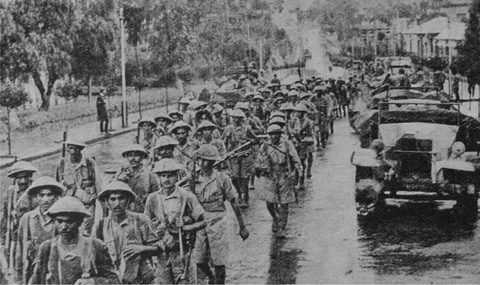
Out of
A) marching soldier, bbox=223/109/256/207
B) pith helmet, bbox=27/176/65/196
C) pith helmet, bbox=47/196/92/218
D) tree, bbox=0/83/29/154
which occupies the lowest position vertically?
marching soldier, bbox=223/109/256/207

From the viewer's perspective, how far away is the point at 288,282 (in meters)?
7.99

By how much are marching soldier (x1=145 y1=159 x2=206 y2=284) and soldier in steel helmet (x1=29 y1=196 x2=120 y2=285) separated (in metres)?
1.22

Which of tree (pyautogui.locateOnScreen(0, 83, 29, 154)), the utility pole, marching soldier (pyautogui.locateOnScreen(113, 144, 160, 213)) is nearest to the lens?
marching soldier (pyautogui.locateOnScreen(113, 144, 160, 213))

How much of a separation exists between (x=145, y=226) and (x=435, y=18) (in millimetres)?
10890

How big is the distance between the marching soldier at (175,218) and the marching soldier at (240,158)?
5.44m

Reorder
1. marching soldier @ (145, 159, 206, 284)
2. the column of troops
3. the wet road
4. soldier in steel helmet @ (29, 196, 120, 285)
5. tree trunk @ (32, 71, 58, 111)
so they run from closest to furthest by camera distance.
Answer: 1. soldier in steel helmet @ (29, 196, 120, 285)
2. the column of troops
3. marching soldier @ (145, 159, 206, 284)
4. the wet road
5. tree trunk @ (32, 71, 58, 111)

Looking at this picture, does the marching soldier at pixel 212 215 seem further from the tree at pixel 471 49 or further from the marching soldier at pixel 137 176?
the tree at pixel 471 49

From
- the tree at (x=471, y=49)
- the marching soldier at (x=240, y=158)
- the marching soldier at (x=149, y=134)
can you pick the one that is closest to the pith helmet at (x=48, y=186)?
the marching soldier at (x=149, y=134)

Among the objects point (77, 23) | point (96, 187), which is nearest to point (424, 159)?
point (96, 187)

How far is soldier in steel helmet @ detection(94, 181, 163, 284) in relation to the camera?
5.64 metres

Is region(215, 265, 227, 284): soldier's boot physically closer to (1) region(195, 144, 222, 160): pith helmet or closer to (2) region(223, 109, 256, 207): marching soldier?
(1) region(195, 144, 222, 160): pith helmet

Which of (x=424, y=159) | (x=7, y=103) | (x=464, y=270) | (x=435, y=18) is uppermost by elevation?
(x=435, y=18)

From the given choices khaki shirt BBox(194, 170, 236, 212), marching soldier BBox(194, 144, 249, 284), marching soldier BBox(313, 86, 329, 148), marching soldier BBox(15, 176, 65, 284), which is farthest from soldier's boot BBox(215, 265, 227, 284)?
marching soldier BBox(313, 86, 329, 148)

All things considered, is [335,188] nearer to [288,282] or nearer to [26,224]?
[288,282]
